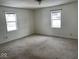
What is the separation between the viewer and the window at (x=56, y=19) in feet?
19.6

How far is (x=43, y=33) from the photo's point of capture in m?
7.05

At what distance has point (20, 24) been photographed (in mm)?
6242

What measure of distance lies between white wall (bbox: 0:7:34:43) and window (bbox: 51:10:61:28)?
1.97 meters

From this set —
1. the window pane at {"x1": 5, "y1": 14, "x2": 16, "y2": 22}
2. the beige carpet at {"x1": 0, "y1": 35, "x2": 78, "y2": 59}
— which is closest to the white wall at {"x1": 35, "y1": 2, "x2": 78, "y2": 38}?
the beige carpet at {"x1": 0, "y1": 35, "x2": 78, "y2": 59}

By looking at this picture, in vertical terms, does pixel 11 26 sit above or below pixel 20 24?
below

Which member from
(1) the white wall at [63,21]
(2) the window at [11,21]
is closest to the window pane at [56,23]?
(1) the white wall at [63,21]

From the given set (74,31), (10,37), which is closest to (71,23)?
(74,31)

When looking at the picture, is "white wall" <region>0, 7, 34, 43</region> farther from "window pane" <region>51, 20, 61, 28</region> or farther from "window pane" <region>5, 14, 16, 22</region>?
"window pane" <region>51, 20, 61, 28</region>

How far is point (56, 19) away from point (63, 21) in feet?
1.89

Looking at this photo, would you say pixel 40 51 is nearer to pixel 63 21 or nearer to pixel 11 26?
pixel 11 26

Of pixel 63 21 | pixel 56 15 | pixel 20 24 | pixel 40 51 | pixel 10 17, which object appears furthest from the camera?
pixel 20 24

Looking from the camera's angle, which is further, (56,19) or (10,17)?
(56,19)

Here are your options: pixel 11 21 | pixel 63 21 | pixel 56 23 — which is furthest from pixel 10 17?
pixel 63 21

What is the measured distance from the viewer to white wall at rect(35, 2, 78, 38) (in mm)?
5239
